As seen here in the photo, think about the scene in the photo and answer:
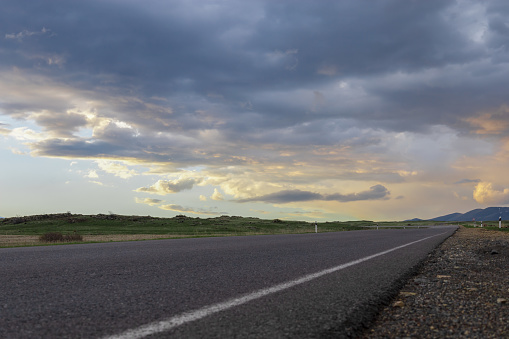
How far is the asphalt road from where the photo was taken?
310 cm

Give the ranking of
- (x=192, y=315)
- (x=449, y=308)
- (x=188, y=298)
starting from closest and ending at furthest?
(x=192, y=315) < (x=449, y=308) < (x=188, y=298)

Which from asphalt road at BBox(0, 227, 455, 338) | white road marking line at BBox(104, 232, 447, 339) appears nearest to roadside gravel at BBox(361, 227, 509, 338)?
asphalt road at BBox(0, 227, 455, 338)

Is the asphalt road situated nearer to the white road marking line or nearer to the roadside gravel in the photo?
the white road marking line

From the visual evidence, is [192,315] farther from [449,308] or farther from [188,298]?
[449,308]

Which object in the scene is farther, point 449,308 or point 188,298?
point 188,298

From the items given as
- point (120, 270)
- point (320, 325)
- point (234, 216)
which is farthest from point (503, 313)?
point (234, 216)

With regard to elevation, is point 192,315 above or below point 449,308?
above

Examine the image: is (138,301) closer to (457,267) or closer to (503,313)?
(503,313)

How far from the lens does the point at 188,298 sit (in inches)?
165

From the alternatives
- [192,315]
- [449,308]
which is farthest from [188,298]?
[449,308]

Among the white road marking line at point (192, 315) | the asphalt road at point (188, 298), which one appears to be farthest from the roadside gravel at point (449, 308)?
the white road marking line at point (192, 315)

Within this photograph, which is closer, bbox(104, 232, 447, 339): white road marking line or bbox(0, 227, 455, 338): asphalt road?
bbox(104, 232, 447, 339): white road marking line

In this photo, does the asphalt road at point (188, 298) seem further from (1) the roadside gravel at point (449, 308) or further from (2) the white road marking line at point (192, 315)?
(1) the roadside gravel at point (449, 308)

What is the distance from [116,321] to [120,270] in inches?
127
